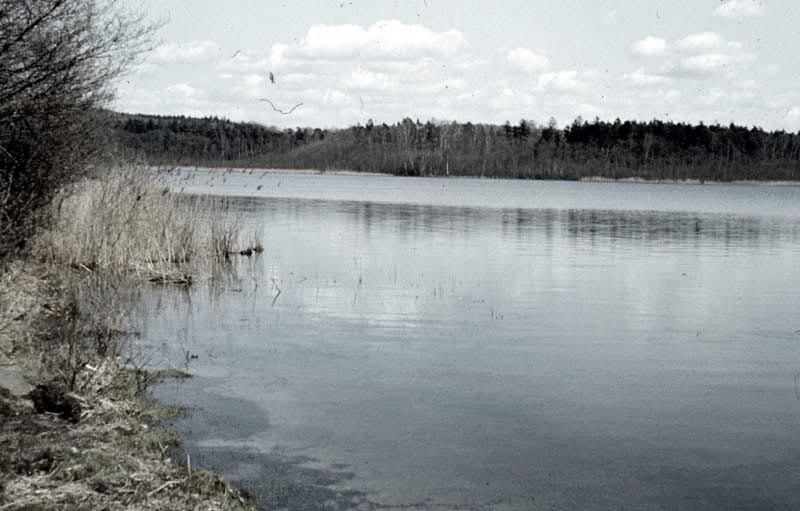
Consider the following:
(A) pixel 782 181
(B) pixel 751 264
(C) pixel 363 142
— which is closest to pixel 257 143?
(C) pixel 363 142

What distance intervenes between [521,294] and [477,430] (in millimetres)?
9615

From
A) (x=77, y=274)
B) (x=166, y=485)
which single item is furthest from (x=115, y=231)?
(x=166, y=485)

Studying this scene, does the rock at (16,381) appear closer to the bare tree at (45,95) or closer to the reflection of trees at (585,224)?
the bare tree at (45,95)

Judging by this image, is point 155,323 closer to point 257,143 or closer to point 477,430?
point 477,430

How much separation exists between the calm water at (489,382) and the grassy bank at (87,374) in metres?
0.58

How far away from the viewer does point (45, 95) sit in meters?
10.1

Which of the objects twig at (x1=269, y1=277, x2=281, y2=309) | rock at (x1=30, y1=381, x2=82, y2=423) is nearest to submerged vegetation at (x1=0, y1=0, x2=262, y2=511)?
rock at (x1=30, y1=381, x2=82, y2=423)

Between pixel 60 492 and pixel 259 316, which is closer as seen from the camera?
pixel 60 492

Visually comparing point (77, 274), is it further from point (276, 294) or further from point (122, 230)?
point (276, 294)

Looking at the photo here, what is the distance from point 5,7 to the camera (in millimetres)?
9070

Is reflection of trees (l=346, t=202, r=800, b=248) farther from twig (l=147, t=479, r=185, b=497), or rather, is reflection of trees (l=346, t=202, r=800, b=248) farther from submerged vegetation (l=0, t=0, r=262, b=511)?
twig (l=147, t=479, r=185, b=497)

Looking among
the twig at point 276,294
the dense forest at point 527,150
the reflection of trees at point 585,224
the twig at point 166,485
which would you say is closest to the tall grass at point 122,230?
the twig at point 276,294

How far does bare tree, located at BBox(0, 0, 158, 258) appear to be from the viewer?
9.59m

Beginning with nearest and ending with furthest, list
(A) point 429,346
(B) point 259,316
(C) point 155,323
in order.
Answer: (A) point 429,346, (C) point 155,323, (B) point 259,316
